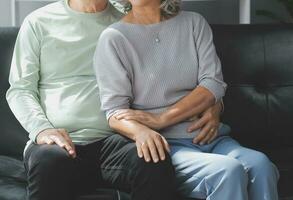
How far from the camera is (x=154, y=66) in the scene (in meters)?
1.81

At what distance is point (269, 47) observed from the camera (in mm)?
2150

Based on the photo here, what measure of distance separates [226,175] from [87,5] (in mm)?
833

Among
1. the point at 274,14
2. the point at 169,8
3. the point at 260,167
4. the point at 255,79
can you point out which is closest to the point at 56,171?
the point at 260,167

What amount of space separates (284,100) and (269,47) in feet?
0.71

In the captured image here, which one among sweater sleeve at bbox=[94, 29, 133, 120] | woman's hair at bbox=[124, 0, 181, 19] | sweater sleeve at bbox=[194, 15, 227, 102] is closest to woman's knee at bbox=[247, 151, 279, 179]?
sweater sleeve at bbox=[194, 15, 227, 102]

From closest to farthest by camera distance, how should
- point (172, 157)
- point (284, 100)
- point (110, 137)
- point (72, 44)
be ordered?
point (172, 157), point (110, 137), point (72, 44), point (284, 100)

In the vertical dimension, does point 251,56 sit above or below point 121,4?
below

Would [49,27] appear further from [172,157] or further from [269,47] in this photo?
[269,47]

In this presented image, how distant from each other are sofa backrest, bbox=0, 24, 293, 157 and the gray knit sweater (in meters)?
0.27

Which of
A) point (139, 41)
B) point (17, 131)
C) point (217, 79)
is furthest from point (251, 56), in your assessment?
point (17, 131)

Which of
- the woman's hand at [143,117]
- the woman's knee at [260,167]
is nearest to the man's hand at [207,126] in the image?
the woman's hand at [143,117]

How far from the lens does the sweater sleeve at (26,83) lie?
1.80 meters

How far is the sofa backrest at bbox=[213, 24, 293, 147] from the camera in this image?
82.6 inches

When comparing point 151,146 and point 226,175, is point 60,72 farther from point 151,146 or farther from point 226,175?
point 226,175
